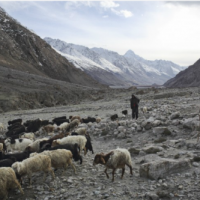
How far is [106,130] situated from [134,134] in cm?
201

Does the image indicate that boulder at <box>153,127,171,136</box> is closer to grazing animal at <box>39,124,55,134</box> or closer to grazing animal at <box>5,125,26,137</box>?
grazing animal at <box>39,124,55,134</box>

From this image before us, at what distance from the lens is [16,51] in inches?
3691

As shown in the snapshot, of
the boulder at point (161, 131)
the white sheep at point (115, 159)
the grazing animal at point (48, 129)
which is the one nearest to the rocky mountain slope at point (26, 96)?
the grazing animal at point (48, 129)

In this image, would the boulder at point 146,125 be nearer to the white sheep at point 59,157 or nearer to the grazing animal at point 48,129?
the white sheep at point 59,157

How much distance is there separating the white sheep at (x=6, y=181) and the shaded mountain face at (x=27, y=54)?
256 feet

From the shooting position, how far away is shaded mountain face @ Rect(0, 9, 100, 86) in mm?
88312

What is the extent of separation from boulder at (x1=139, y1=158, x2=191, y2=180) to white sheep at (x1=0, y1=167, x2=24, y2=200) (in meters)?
3.83

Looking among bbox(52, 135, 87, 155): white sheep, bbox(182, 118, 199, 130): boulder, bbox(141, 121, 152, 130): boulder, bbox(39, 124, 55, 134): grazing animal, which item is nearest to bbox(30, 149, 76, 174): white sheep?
bbox(52, 135, 87, 155): white sheep

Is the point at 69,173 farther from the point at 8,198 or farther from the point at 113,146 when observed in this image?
the point at 113,146

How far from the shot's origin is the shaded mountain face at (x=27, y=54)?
8831cm

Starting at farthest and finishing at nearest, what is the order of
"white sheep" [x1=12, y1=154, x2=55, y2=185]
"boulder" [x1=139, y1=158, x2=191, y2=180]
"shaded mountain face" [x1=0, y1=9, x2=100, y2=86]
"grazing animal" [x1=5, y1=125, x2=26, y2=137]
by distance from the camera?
"shaded mountain face" [x1=0, y1=9, x2=100, y2=86]
"grazing animal" [x1=5, y1=125, x2=26, y2=137]
"boulder" [x1=139, y1=158, x2=191, y2=180]
"white sheep" [x1=12, y1=154, x2=55, y2=185]

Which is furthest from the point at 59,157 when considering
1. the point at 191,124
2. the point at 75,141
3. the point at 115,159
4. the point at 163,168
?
the point at 191,124

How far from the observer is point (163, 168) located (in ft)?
24.1

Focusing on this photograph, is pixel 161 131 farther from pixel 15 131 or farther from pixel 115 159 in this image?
pixel 15 131
